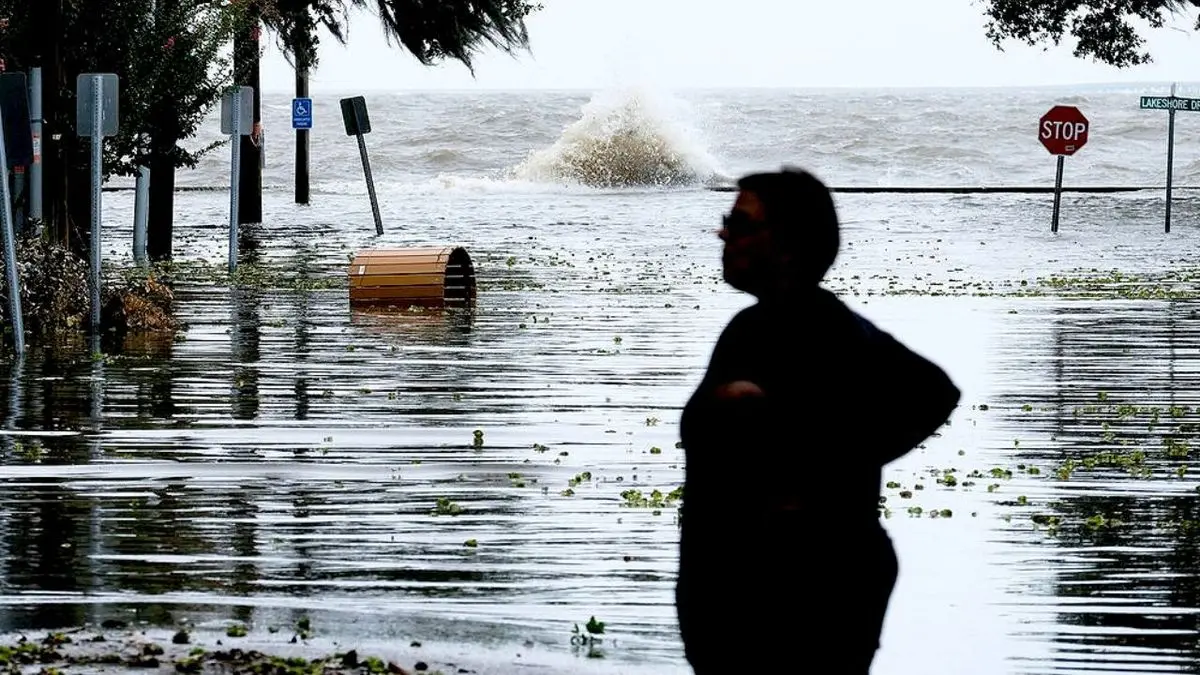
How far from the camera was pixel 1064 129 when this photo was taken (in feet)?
123

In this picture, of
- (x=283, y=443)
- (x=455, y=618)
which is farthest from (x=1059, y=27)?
(x=455, y=618)

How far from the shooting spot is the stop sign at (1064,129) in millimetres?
37469

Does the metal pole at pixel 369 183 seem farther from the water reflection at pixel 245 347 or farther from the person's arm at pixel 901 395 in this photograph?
the person's arm at pixel 901 395

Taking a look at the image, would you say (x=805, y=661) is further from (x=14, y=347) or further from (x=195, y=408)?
(x=14, y=347)

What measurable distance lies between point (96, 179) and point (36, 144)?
2.63 metres

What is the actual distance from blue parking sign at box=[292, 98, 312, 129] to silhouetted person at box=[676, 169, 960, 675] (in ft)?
120

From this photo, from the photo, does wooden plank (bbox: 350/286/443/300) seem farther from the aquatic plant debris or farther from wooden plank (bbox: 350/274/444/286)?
the aquatic plant debris

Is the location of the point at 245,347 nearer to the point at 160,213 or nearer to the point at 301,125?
the point at 160,213

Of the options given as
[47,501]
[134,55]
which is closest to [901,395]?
[47,501]

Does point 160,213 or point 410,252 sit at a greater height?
point 160,213

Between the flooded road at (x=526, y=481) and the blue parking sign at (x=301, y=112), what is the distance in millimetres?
18775

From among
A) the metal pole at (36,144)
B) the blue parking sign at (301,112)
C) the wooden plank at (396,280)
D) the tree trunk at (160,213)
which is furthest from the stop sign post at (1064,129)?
the metal pole at (36,144)

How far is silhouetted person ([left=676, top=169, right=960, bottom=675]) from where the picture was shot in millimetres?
4281

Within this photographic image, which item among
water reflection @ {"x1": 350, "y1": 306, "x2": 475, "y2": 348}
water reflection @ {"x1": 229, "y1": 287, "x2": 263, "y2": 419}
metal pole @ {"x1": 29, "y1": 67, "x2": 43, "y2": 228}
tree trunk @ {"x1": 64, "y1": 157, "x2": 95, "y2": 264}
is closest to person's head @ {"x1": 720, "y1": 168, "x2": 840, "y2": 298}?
water reflection @ {"x1": 229, "y1": 287, "x2": 263, "y2": 419}
